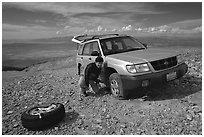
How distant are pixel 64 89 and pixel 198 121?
15.1 feet

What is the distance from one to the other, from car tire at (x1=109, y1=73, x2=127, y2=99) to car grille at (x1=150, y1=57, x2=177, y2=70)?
3.14 ft

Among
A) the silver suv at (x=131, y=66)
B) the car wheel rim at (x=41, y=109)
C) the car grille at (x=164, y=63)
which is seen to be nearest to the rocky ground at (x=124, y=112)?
the car wheel rim at (x=41, y=109)

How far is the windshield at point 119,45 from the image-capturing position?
5.79m

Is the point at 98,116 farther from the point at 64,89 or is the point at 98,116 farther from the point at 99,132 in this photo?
the point at 64,89

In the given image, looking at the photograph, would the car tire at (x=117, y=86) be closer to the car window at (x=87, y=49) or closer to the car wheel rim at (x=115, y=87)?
the car wheel rim at (x=115, y=87)

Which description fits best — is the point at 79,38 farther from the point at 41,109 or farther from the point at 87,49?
the point at 41,109

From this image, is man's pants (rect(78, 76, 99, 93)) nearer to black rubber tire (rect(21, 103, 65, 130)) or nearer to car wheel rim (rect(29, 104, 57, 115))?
car wheel rim (rect(29, 104, 57, 115))

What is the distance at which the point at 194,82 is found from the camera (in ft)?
20.1

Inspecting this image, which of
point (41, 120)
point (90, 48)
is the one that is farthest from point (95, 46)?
point (41, 120)

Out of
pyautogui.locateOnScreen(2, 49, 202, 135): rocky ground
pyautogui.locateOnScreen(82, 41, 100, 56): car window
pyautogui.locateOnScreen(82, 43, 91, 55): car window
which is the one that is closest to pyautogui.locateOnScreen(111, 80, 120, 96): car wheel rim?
pyautogui.locateOnScreen(2, 49, 202, 135): rocky ground

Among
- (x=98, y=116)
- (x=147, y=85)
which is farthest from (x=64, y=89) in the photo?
(x=147, y=85)

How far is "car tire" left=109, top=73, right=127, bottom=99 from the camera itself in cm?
497

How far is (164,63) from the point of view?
495cm

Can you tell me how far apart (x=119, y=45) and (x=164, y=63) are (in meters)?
1.66
